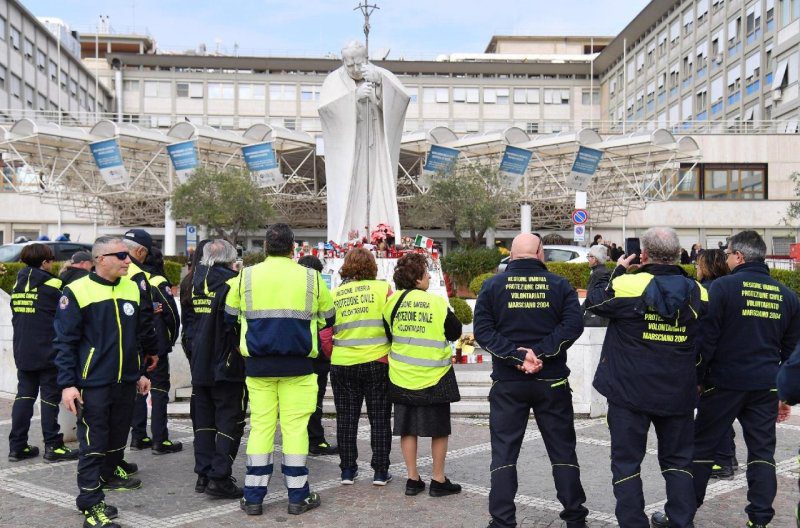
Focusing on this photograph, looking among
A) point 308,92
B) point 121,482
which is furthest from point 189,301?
point 308,92

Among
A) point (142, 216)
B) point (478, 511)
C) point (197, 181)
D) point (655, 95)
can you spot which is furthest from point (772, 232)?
point (478, 511)

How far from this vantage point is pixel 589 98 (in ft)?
211

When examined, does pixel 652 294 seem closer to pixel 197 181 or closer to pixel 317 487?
pixel 317 487

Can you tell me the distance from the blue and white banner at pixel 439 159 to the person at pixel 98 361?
84.6 feet

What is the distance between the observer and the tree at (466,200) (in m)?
29.4

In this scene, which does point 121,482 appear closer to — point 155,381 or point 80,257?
point 155,381

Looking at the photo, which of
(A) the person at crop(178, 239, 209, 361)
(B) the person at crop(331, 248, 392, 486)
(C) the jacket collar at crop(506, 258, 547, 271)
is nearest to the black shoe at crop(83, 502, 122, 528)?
(A) the person at crop(178, 239, 209, 361)

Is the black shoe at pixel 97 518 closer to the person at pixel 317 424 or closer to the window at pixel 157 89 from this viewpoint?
the person at pixel 317 424

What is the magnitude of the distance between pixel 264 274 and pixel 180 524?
1.70 meters

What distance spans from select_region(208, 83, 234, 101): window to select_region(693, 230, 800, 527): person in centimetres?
5881

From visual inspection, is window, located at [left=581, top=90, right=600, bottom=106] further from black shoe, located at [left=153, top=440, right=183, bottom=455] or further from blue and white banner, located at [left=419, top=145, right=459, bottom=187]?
black shoe, located at [left=153, top=440, right=183, bottom=455]

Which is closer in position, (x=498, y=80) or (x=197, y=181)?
(x=197, y=181)

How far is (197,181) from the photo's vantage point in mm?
29734

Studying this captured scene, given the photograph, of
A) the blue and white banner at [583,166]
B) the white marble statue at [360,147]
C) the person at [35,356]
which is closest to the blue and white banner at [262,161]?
the blue and white banner at [583,166]
